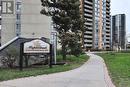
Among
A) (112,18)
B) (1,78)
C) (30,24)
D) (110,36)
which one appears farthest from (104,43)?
(1,78)

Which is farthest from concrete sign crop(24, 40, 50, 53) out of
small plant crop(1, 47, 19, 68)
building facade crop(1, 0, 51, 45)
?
building facade crop(1, 0, 51, 45)

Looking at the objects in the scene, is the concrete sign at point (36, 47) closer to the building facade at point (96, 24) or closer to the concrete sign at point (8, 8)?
the concrete sign at point (8, 8)

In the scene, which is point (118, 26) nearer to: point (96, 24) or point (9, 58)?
point (96, 24)

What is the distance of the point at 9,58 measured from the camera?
1032 inches

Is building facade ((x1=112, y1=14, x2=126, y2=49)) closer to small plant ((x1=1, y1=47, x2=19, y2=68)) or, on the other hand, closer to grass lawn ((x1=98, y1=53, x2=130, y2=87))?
grass lawn ((x1=98, y1=53, x2=130, y2=87))

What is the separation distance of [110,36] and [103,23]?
8.48 metres

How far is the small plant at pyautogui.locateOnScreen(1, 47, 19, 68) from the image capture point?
2617 centimetres

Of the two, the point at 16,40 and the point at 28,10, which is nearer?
the point at 16,40

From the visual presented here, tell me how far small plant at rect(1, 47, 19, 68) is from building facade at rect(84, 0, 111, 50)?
137 meters

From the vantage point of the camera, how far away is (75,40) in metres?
37.5

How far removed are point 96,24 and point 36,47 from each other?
149359 millimetres

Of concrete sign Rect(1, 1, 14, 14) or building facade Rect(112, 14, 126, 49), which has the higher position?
building facade Rect(112, 14, 126, 49)

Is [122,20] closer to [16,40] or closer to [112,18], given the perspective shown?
[112,18]


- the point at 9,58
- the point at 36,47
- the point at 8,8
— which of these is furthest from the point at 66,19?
the point at 8,8
